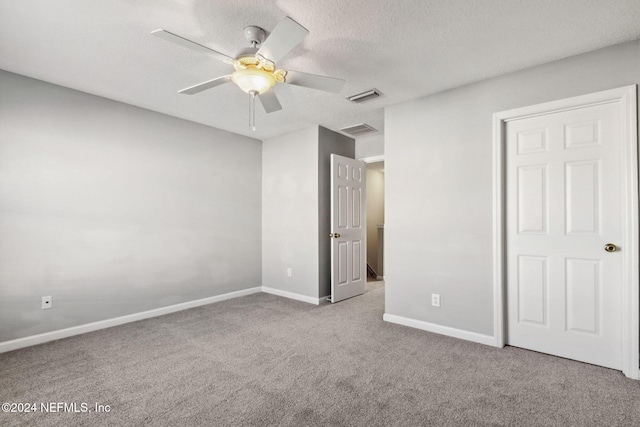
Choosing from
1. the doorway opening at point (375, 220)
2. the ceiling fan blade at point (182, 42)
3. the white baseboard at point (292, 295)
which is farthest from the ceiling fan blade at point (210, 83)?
the doorway opening at point (375, 220)

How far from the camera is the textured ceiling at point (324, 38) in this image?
188cm

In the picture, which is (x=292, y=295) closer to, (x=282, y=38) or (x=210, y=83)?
(x=210, y=83)

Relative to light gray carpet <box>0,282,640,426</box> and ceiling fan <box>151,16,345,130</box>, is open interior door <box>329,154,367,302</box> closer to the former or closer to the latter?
light gray carpet <box>0,282,640,426</box>

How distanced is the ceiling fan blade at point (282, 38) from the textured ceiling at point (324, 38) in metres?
0.29

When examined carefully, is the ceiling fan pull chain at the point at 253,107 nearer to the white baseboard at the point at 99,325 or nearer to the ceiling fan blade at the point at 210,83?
the ceiling fan blade at the point at 210,83

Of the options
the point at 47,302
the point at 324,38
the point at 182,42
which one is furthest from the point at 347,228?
the point at 47,302

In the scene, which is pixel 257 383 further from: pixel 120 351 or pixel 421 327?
pixel 421 327

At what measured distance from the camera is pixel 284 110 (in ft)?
12.0

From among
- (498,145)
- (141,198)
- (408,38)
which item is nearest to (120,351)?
(141,198)

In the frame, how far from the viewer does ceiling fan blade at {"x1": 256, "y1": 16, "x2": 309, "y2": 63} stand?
1.60 meters

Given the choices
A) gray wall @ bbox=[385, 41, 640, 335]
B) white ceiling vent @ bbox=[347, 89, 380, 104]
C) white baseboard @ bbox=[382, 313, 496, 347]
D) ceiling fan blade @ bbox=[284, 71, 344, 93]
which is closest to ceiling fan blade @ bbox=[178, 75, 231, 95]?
ceiling fan blade @ bbox=[284, 71, 344, 93]

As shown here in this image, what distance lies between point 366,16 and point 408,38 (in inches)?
16.2

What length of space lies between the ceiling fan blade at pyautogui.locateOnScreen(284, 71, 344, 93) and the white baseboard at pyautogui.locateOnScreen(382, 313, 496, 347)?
246 cm

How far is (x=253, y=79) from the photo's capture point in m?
2.06
